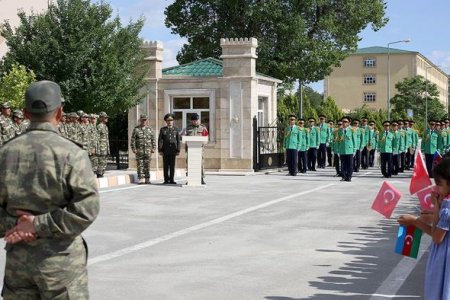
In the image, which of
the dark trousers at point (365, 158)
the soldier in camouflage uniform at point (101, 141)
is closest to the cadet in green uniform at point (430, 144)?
the dark trousers at point (365, 158)

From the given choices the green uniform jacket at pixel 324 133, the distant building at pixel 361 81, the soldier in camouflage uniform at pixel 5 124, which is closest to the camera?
the soldier in camouflage uniform at pixel 5 124

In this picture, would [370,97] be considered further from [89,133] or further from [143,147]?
[143,147]

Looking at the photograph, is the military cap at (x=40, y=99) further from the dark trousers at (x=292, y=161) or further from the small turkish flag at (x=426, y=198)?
the dark trousers at (x=292, y=161)

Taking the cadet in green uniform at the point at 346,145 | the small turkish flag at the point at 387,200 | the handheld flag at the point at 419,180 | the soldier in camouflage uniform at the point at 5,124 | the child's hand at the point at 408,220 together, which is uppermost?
the soldier in camouflage uniform at the point at 5,124

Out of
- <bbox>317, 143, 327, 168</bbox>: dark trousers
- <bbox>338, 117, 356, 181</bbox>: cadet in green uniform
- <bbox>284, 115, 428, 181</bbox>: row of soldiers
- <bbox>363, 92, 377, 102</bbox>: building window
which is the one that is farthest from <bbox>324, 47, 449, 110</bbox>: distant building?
<bbox>338, 117, 356, 181</bbox>: cadet in green uniform

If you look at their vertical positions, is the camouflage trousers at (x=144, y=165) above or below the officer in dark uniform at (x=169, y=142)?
below

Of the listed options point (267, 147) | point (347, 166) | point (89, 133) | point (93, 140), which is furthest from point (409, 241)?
point (267, 147)

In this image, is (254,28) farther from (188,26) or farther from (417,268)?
(417,268)

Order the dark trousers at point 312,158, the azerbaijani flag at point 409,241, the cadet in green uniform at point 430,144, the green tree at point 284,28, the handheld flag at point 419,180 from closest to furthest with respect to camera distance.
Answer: the azerbaijani flag at point 409,241, the handheld flag at point 419,180, the cadet in green uniform at point 430,144, the dark trousers at point 312,158, the green tree at point 284,28

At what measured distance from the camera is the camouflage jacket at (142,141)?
1994 centimetres

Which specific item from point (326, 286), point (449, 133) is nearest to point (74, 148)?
point (326, 286)

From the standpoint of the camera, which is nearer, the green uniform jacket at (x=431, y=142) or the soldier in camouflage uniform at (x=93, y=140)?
the soldier in camouflage uniform at (x=93, y=140)

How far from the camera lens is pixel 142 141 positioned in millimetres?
19984

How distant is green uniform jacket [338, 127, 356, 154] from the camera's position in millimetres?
22062
